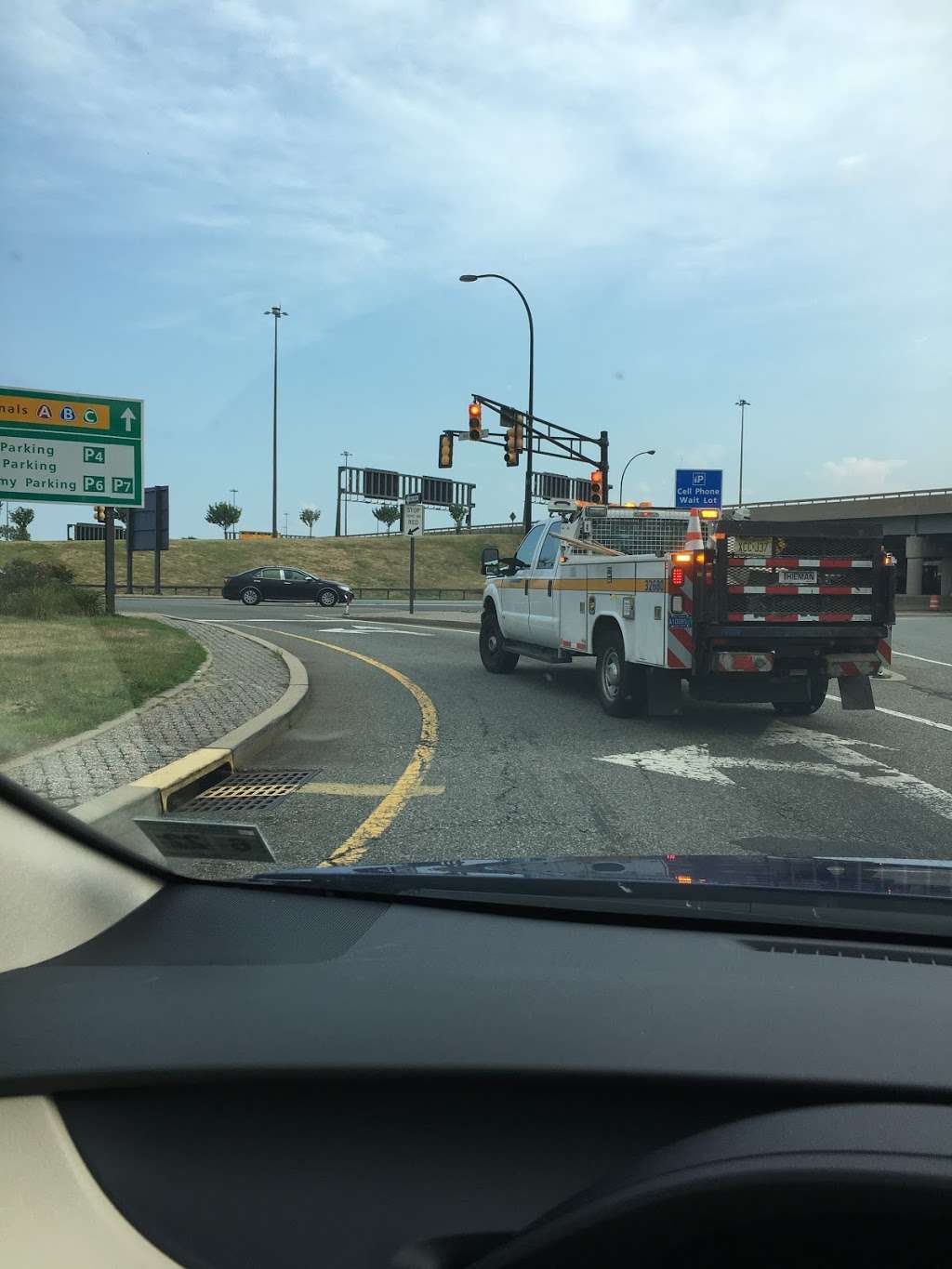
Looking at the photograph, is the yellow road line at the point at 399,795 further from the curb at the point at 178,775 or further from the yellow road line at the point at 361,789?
the curb at the point at 178,775

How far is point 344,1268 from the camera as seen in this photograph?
1.54 meters

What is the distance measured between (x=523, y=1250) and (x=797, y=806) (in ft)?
17.4

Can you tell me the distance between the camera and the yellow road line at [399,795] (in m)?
5.25

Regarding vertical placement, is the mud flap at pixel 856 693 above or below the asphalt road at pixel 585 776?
above

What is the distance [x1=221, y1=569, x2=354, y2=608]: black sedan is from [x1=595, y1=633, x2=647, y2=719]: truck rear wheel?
104 ft

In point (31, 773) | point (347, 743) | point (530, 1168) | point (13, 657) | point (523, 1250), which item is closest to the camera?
point (523, 1250)

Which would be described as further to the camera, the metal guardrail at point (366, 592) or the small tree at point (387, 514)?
the small tree at point (387, 514)

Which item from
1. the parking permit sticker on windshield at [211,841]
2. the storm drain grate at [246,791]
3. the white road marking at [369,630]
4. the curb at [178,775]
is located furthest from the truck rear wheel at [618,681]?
the white road marking at [369,630]

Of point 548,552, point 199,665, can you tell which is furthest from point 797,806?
point 199,665

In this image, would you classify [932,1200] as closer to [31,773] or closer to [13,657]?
[31,773]

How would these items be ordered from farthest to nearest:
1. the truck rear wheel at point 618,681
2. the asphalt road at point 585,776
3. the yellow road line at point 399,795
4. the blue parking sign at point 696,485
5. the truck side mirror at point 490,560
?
1. the blue parking sign at point 696,485
2. the truck side mirror at point 490,560
3. the truck rear wheel at point 618,681
4. the asphalt road at point 585,776
5. the yellow road line at point 399,795

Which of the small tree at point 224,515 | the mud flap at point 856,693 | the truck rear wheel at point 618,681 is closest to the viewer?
the mud flap at point 856,693

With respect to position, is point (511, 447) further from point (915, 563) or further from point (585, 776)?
point (915, 563)

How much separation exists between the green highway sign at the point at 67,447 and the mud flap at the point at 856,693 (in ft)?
21.4
